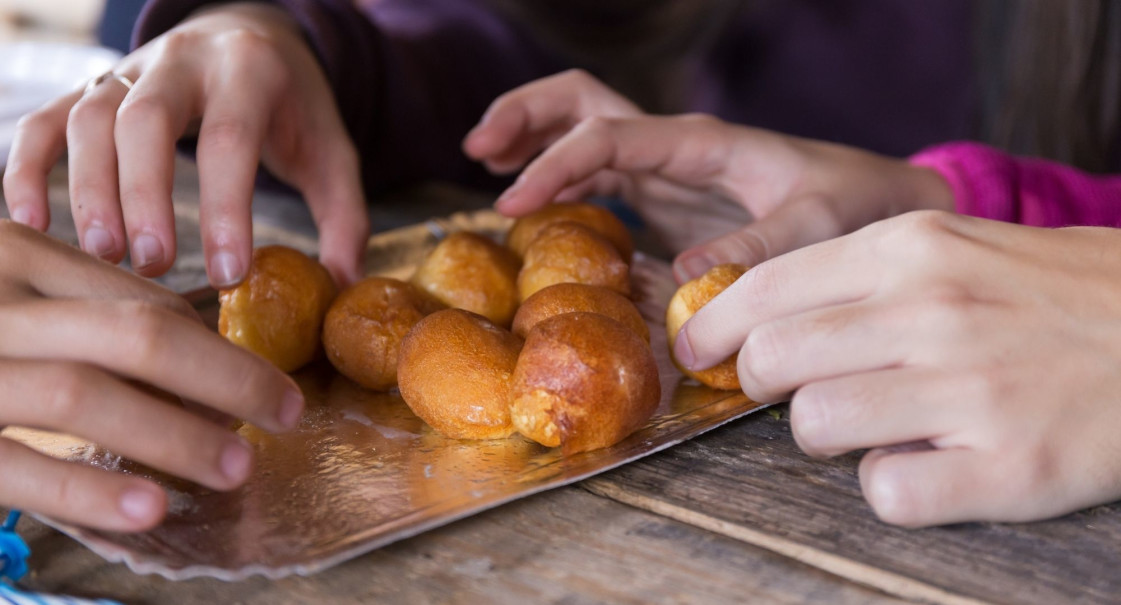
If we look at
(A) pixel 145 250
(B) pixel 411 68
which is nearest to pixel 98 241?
(A) pixel 145 250

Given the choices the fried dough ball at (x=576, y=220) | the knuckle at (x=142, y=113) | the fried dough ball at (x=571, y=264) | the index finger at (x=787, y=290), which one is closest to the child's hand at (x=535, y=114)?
the fried dough ball at (x=576, y=220)

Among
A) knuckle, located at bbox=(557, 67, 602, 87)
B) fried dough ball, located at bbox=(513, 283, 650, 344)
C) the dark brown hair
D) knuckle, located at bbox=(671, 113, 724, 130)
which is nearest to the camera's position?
fried dough ball, located at bbox=(513, 283, 650, 344)

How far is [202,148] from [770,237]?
540mm

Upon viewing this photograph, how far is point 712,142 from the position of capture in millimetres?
1080

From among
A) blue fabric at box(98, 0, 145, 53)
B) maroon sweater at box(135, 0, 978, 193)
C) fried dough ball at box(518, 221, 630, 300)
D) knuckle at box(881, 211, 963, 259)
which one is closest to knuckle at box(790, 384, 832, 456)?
knuckle at box(881, 211, 963, 259)

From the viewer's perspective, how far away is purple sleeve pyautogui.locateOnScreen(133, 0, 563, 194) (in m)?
1.27

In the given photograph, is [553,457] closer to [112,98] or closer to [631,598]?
[631,598]

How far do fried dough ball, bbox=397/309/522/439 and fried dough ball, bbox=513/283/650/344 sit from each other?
40 millimetres

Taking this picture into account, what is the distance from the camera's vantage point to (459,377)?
65 centimetres

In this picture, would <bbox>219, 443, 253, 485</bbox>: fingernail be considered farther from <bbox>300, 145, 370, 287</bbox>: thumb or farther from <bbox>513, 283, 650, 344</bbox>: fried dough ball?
<bbox>300, 145, 370, 287</bbox>: thumb

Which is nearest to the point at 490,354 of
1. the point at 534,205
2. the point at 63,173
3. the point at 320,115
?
the point at 534,205

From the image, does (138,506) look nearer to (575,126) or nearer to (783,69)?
(575,126)

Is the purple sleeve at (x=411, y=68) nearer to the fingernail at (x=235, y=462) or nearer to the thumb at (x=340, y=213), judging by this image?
the thumb at (x=340, y=213)

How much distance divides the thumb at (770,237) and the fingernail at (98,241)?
19.0 inches
